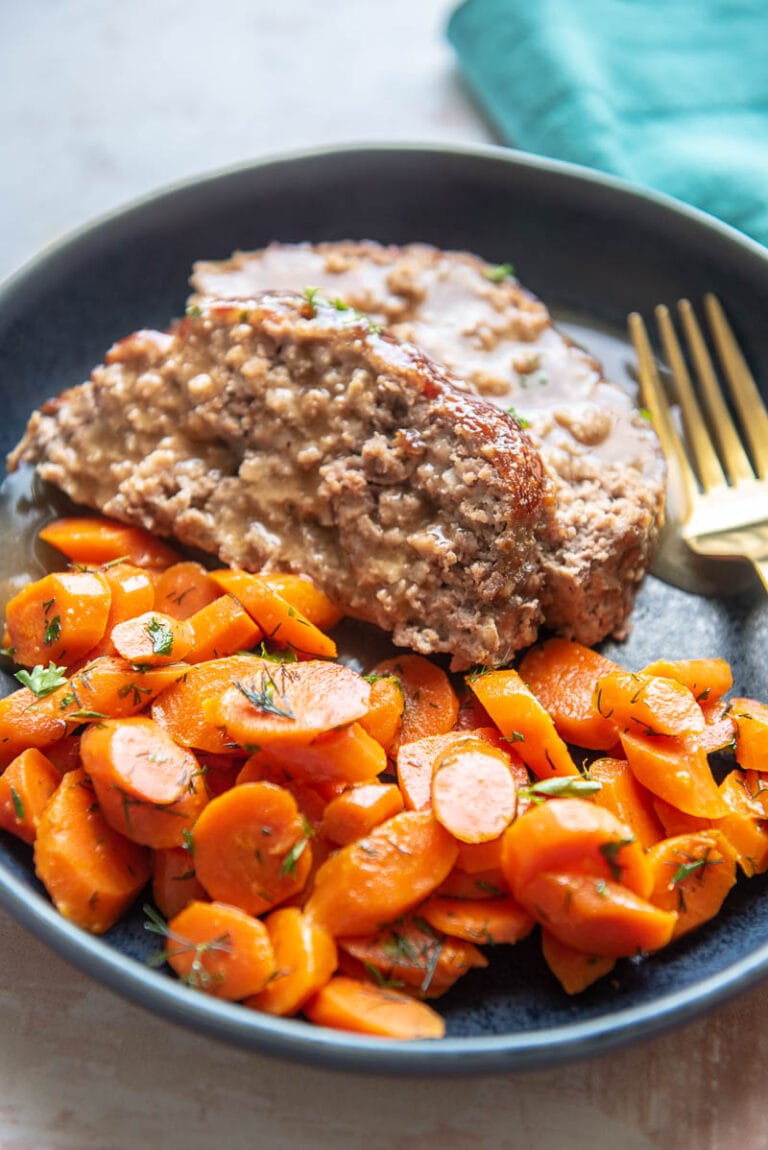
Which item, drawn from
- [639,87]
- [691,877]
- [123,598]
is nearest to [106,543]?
[123,598]

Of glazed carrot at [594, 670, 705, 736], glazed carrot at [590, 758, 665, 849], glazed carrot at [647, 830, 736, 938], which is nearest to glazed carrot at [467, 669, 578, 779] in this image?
glazed carrot at [590, 758, 665, 849]

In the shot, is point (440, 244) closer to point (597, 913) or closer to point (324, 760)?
point (324, 760)

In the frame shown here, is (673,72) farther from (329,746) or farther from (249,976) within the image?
(249,976)

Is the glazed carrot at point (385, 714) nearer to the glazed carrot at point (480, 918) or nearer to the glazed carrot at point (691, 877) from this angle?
the glazed carrot at point (480, 918)

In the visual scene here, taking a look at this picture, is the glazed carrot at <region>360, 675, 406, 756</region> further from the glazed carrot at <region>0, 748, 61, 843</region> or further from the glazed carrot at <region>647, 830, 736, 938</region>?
the glazed carrot at <region>0, 748, 61, 843</region>

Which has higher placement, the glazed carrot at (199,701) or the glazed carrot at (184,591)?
the glazed carrot at (184,591)

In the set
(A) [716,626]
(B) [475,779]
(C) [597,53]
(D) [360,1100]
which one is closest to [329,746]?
(B) [475,779]

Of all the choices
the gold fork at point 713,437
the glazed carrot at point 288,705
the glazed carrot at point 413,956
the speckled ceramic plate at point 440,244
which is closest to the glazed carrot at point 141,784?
the glazed carrot at point 288,705
